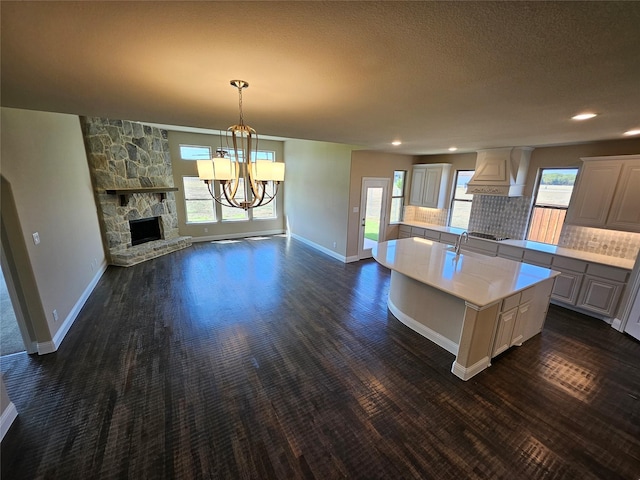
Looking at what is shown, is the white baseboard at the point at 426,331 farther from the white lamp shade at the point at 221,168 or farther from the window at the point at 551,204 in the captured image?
the window at the point at 551,204

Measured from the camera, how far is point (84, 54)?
1.33 meters

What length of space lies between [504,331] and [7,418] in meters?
4.52

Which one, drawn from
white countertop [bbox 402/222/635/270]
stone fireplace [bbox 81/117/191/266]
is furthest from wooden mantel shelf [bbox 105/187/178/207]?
white countertop [bbox 402/222/635/270]

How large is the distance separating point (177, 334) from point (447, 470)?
9.94 ft

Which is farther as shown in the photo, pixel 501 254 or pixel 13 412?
pixel 501 254

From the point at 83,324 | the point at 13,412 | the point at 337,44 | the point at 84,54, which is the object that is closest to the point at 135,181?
the point at 83,324

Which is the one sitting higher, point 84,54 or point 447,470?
point 84,54

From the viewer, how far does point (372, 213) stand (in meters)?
6.18

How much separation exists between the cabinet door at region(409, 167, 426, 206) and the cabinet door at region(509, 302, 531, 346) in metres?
3.72

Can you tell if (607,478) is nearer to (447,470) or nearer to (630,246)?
(447,470)

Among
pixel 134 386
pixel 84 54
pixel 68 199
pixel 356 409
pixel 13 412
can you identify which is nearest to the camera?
pixel 84 54

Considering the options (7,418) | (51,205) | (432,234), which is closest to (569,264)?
(432,234)

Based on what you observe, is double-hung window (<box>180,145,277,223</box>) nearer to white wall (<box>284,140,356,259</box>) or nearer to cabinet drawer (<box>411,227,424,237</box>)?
white wall (<box>284,140,356,259</box>)

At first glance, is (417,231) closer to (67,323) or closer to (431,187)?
(431,187)
